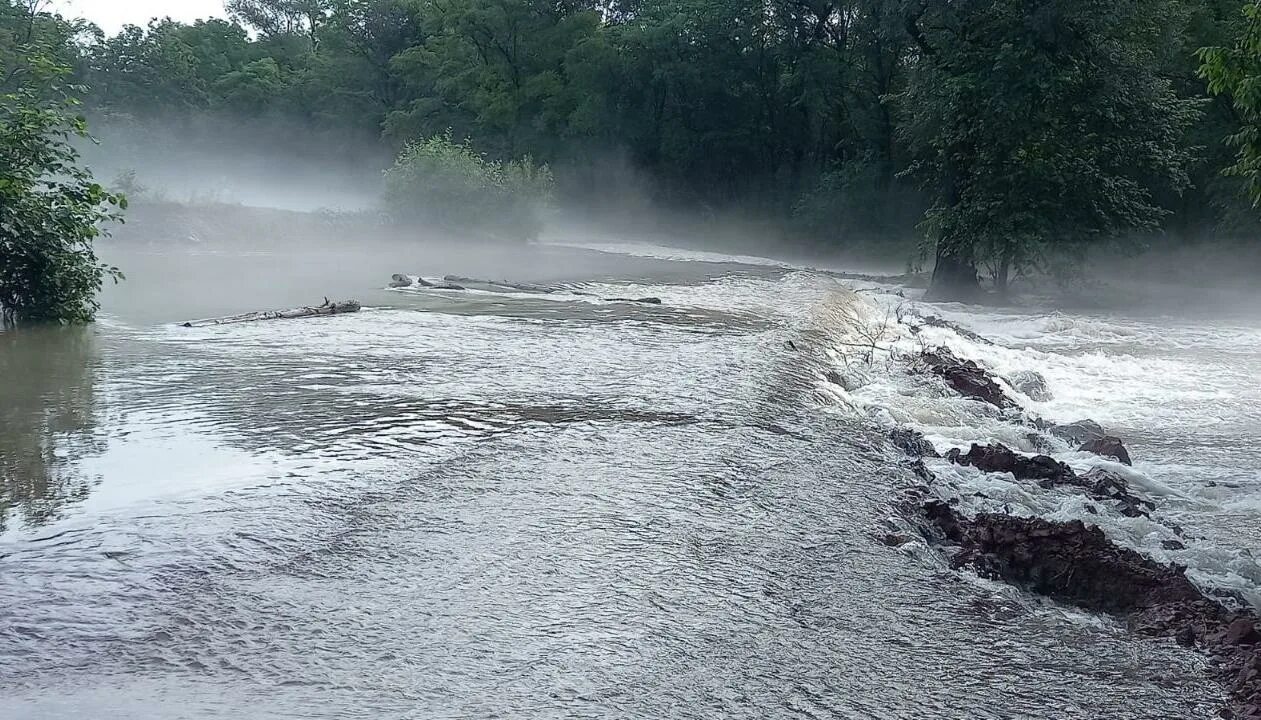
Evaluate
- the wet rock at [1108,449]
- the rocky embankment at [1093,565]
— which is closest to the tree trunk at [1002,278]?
the wet rock at [1108,449]

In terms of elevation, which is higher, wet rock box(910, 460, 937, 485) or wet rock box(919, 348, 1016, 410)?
wet rock box(919, 348, 1016, 410)

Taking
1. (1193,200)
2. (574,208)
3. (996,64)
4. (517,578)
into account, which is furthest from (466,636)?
(574,208)

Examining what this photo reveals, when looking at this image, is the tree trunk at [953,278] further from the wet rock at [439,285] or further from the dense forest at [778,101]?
the wet rock at [439,285]

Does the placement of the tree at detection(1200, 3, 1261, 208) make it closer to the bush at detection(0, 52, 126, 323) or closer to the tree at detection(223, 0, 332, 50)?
the bush at detection(0, 52, 126, 323)

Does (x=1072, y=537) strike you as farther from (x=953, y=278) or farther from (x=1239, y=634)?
(x=953, y=278)

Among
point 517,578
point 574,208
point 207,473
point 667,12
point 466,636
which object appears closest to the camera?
point 466,636

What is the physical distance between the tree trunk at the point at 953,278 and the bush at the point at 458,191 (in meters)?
19.1

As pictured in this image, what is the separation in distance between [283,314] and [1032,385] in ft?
36.2

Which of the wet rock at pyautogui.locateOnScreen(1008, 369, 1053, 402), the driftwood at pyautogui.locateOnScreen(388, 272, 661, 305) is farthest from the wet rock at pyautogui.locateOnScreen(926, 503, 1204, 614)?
the driftwood at pyautogui.locateOnScreen(388, 272, 661, 305)

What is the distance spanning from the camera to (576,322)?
17.5 meters

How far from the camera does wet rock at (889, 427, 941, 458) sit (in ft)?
31.1

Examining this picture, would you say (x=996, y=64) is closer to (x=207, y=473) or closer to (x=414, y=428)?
(x=414, y=428)

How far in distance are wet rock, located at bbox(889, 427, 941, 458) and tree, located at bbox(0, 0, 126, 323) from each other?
1035cm

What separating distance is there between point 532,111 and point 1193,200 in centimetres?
3819
